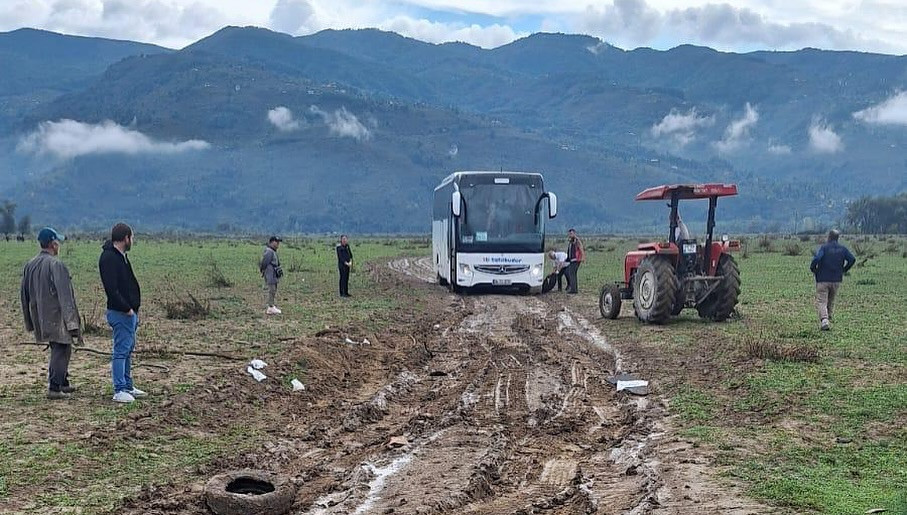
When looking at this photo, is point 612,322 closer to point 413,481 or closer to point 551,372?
point 551,372

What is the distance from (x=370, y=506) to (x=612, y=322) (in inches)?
508

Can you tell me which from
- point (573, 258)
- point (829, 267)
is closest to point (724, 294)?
point (829, 267)

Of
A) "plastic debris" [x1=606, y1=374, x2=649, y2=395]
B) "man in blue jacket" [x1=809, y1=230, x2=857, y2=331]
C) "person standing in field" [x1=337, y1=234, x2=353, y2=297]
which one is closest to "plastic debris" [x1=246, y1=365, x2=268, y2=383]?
"plastic debris" [x1=606, y1=374, x2=649, y2=395]

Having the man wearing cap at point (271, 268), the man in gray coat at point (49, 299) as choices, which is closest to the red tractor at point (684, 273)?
the man wearing cap at point (271, 268)

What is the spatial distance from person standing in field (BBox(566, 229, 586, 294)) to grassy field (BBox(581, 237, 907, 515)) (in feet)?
17.0

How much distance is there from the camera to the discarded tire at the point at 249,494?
728 centimetres

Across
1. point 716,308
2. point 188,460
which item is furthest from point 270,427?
point 716,308

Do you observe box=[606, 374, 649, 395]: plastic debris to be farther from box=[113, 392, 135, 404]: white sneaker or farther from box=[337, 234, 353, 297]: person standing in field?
box=[337, 234, 353, 297]: person standing in field

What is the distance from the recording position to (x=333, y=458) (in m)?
8.89

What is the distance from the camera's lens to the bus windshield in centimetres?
2594

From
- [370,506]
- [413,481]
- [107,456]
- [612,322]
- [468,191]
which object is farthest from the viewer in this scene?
[468,191]

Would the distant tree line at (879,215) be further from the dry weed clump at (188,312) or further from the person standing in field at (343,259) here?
the dry weed clump at (188,312)

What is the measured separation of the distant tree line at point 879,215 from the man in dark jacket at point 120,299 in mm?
128517

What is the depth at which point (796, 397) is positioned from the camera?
10.9 metres
